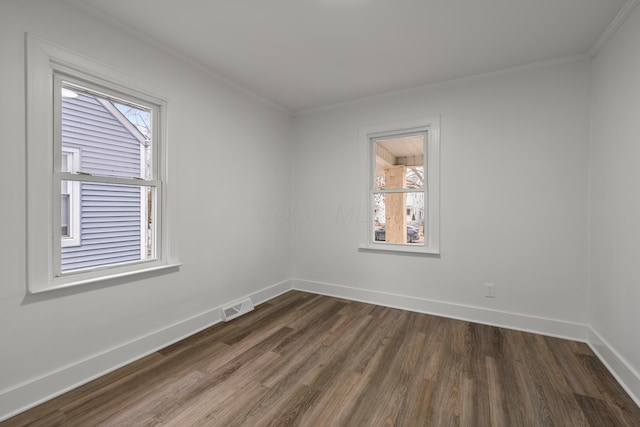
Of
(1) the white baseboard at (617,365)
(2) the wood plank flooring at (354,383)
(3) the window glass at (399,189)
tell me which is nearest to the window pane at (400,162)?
(3) the window glass at (399,189)

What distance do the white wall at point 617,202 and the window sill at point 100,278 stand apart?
343cm

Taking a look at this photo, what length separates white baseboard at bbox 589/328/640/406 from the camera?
1.77 m

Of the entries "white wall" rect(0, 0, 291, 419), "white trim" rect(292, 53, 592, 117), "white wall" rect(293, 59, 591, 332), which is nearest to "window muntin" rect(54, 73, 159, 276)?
"white wall" rect(0, 0, 291, 419)

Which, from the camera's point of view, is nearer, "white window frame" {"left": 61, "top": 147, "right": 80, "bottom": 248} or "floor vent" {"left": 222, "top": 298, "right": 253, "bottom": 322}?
"white window frame" {"left": 61, "top": 147, "right": 80, "bottom": 248}

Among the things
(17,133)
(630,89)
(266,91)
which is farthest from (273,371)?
(630,89)

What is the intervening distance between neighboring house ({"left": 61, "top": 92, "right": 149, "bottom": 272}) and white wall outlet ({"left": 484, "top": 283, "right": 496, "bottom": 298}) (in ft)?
10.8

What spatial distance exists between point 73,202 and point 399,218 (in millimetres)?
3106

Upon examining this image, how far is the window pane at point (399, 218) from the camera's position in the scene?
332cm

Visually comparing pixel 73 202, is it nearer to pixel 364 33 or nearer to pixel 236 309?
pixel 236 309

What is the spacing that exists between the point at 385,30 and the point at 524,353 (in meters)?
2.84

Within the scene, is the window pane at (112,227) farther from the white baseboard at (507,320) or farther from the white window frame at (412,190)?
the white window frame at (412,190)

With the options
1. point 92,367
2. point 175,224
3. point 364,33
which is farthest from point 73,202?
point 364,33

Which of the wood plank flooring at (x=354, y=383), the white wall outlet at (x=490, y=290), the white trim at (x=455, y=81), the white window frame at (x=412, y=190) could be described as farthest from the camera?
the white window frame at (x=412, y=190)

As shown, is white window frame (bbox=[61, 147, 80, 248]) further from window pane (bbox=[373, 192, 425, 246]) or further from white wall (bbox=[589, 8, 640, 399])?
white wall (bbox=[589, 8, 640, 399])
